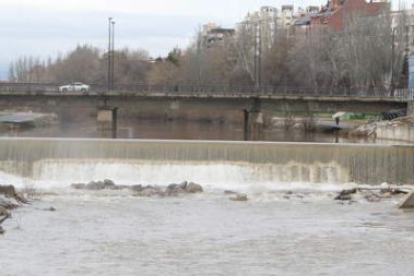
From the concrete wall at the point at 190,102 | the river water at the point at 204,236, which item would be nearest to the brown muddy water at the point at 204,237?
the river water at the point at 204,236

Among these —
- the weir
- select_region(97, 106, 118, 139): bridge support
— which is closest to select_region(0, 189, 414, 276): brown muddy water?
the weir

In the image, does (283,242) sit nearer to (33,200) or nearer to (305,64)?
(33,200)

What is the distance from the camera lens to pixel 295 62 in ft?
320

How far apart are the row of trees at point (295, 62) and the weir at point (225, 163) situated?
46.0 m

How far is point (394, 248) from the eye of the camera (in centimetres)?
2181

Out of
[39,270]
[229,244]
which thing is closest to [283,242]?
[229,244]

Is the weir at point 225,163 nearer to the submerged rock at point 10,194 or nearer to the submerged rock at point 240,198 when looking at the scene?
the submerged rock at point 240,198

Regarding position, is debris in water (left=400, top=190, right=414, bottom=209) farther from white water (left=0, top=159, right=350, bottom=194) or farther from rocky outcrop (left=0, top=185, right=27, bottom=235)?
rocky outcrop (left=0, top=185, right=27, bottom=235)

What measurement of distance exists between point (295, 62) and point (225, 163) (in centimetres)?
6217

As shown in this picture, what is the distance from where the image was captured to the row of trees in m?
84.9

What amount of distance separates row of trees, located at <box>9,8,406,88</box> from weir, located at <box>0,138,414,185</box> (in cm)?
4596

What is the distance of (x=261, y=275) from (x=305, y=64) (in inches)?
3086


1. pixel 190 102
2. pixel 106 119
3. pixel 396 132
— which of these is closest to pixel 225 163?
pixel 396 132

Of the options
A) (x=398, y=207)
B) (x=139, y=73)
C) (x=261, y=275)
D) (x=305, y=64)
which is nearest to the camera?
(x=261, y=275)
